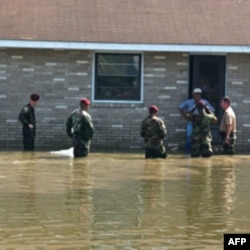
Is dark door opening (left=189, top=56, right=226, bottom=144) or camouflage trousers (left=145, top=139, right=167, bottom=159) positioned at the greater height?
dark door opening (left=189, top=56, right=226, bottom=144)

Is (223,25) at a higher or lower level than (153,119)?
higher

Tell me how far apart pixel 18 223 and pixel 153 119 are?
8.83 m

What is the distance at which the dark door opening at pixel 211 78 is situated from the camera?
23.6 meters

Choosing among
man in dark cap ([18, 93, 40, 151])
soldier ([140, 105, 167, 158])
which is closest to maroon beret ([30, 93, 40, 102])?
man in dark cap ([18, 93, 40, 151])

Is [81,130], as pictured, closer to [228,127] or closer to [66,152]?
[66,152]

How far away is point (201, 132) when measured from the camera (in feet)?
69.5

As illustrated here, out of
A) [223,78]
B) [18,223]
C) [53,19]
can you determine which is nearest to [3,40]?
[53,19]

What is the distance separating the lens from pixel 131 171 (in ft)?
57.9

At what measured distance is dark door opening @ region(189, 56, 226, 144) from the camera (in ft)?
77.6

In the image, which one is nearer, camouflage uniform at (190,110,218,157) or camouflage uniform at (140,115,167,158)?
camouflage uniform at (140,115,167,158)

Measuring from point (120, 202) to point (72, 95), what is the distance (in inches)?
383

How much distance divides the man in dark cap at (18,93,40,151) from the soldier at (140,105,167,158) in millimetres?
3059

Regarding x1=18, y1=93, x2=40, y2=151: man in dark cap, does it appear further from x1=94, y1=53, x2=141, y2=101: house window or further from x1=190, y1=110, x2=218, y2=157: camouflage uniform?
x1=190, y1=110, x2=218, y2=157: camouflage uniform

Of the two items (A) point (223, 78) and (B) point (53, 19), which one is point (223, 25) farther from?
(B) point (53, 19)
